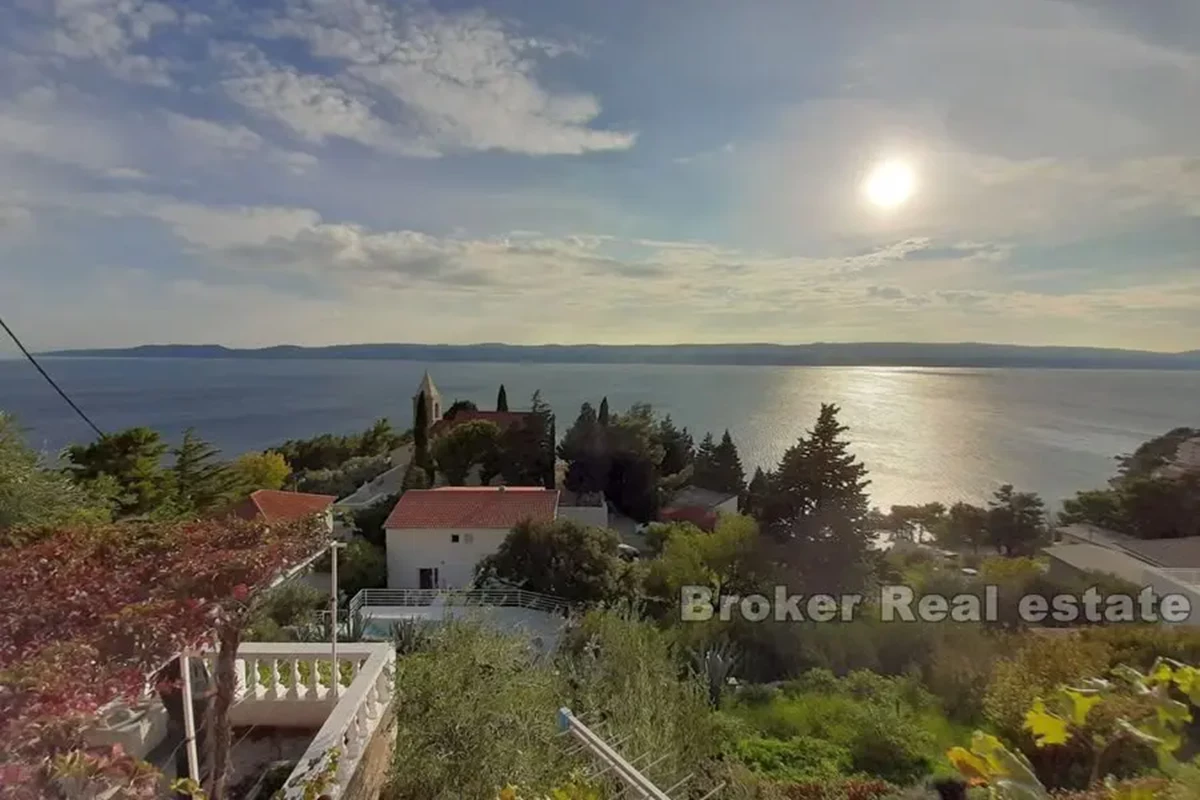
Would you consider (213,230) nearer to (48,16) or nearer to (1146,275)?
(48,16)

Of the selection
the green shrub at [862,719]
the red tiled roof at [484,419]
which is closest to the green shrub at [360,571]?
the red tiled roof at [484,419]

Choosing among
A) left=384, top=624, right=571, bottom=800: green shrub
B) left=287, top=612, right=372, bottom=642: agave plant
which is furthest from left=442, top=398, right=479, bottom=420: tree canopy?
left=384, top=624, right=571, bottom=800: green shrub

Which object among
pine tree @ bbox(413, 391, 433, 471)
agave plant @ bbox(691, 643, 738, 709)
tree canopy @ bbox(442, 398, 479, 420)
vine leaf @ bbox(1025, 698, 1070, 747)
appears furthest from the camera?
tree canopy @ bbox(442, 398, 479, 420)

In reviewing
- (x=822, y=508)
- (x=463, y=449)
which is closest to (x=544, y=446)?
(x=463, y=449)

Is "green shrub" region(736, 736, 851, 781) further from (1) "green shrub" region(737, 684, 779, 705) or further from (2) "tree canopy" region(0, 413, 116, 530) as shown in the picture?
(2) "tree canopy" region(0, 413, 116, 530)

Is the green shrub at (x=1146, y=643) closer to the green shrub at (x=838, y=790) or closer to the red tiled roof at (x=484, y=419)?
the green shrub at (x=838, y=790)

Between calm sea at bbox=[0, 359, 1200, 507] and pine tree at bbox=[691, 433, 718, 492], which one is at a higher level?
calm sea at bbox=[0, 359, 1200, 507]

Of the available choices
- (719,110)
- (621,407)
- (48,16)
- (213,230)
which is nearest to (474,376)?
(621,407)
